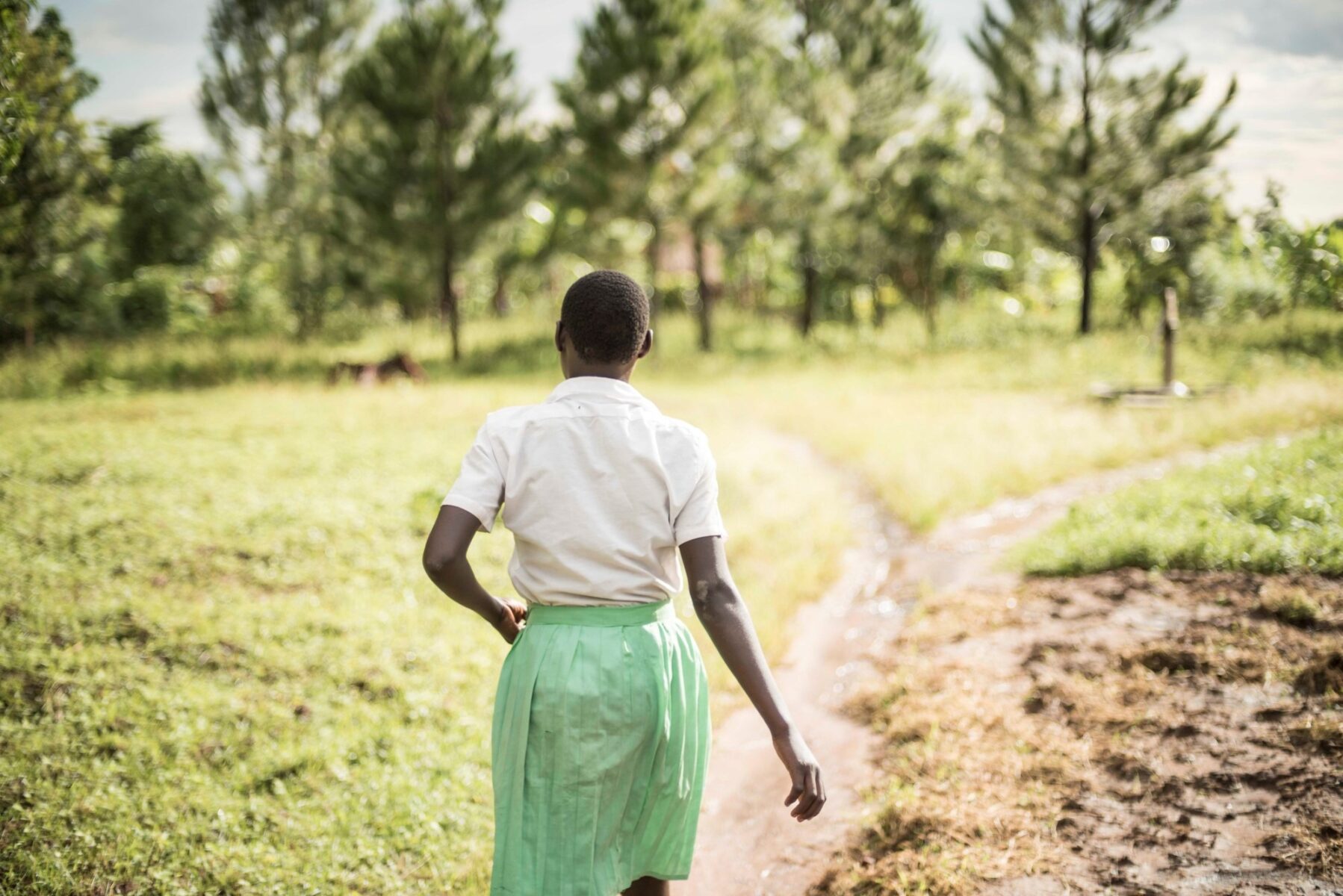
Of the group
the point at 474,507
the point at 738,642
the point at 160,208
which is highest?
the point at 160,208

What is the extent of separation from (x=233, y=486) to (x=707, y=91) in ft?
54.4

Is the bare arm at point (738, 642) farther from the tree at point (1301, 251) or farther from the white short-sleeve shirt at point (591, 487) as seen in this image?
the tree at point (1301, 251)

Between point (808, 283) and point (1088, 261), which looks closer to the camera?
point (1088, 261)

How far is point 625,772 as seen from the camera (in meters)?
2.11

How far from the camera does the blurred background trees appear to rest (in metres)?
18.8

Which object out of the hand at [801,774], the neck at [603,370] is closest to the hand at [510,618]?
the neck at [603,370]

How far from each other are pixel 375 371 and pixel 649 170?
907 cm

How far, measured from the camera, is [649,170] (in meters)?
20.5

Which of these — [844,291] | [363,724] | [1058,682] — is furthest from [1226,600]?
[844,291]

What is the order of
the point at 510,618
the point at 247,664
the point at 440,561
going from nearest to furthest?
the point at 440,561, the point at 510,618, the point at 247,664

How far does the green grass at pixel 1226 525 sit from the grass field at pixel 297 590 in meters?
1.56

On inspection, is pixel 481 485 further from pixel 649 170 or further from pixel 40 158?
pixel 649 170

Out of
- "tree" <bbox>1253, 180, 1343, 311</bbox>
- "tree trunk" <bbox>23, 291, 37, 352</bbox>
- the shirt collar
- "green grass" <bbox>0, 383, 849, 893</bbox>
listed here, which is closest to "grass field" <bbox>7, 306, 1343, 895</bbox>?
"green grass" <bbox>0, 383, 849, 893</bbox>

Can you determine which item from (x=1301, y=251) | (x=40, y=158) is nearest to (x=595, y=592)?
(x=1301, y=251)
